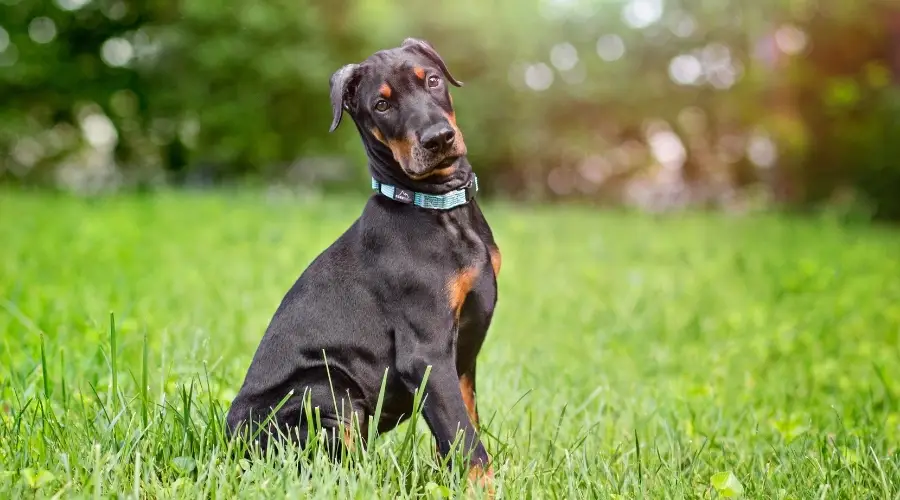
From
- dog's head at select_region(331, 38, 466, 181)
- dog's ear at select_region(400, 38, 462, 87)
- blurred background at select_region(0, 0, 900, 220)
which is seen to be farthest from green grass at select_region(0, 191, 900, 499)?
blurred background at select_region(0, 0, 900, 220)

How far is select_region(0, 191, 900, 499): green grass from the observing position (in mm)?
2568

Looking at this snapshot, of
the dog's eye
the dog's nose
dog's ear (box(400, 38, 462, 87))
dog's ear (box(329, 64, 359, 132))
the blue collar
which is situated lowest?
the blue collar

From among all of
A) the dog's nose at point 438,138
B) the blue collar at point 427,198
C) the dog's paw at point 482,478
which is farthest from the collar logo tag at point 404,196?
the dog's paw at point 482,478

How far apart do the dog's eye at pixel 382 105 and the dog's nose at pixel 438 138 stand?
0.72 ft

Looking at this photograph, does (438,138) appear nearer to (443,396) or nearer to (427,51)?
(427,51)

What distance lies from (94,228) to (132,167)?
19.6 meters

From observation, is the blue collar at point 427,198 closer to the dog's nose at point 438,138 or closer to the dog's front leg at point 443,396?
the dog's nose at point 438,138

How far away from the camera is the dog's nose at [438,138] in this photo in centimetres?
260

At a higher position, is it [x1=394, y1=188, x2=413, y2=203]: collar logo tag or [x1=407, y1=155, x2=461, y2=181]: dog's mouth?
[x1=407, y1=155, x2=461, y2=181]: dog's mouth

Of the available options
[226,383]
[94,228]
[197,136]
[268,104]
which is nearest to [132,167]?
[197,136]

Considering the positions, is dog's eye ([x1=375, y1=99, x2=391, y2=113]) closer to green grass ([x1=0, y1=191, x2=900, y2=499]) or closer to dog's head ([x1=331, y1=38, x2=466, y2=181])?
dog's head ([x1=331, y1=38, x2=466, y2=181])

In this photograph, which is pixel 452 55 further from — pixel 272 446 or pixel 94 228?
pixel 272 446

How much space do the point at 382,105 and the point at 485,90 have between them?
80.9 feet

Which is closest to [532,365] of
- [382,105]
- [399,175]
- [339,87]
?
[399,175]
